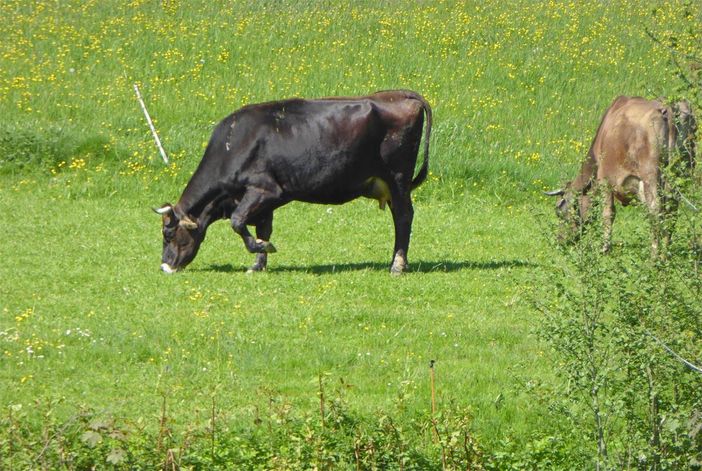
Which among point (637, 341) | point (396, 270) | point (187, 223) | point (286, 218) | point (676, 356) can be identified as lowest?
point (286, 218)

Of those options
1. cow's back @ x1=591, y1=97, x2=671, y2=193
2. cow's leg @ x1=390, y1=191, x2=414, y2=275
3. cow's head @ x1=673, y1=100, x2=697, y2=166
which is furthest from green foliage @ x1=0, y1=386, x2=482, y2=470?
cow's back @ x1=591, y1=97, x2=671, y2=193

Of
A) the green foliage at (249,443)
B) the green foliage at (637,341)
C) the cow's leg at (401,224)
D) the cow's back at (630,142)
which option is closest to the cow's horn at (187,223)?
the cow's leg at (401,224)

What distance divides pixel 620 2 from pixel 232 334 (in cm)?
2328

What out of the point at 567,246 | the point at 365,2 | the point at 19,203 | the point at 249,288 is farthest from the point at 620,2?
the point at 567,246

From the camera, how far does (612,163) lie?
17.9 meters

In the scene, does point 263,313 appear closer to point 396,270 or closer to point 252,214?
point 252,214

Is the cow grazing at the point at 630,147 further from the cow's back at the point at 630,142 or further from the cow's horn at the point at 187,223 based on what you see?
the cow's horn at the point at 187,223

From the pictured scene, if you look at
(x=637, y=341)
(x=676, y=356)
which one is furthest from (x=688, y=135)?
(x=676, y=356)

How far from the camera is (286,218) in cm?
1991

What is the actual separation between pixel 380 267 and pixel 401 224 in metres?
0.72

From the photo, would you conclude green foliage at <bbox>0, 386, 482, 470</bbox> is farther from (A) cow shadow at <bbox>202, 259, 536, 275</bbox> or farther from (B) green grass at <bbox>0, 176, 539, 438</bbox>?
(A) cow shadow at <bbox>202, 259, 536, 275</bbox>

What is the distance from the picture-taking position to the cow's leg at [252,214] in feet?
53.2

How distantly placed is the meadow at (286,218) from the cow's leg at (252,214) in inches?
16.9

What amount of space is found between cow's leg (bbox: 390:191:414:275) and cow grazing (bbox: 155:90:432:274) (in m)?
0.01
